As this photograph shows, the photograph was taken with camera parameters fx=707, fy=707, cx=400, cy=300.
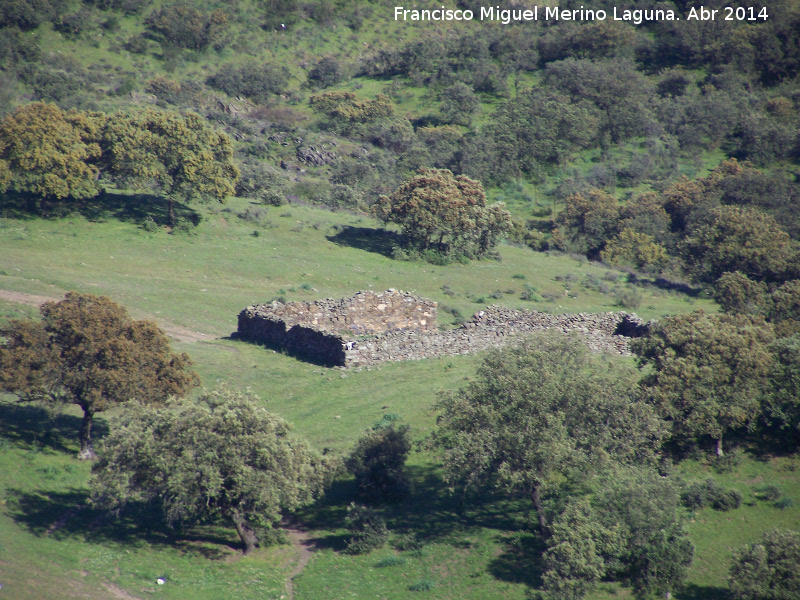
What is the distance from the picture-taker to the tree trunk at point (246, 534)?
706 inches

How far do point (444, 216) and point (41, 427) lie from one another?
35941 millimetres

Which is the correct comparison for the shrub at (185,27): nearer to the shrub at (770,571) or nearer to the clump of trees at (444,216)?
the clump of trees at (444,216)

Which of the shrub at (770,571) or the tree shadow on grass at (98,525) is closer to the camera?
the shrub at (770,571)

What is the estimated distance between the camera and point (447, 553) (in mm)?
17875

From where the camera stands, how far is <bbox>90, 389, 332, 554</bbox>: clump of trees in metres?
17.0

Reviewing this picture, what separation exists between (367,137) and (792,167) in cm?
5339

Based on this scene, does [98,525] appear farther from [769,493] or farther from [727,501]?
[769,493]

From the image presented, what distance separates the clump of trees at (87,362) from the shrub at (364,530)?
6953mm

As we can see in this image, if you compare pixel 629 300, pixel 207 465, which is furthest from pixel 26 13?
pixel 207 465

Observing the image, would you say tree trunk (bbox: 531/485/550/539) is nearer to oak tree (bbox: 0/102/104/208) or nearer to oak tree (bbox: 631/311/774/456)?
oak tree (bbox: 631/311/774/456)

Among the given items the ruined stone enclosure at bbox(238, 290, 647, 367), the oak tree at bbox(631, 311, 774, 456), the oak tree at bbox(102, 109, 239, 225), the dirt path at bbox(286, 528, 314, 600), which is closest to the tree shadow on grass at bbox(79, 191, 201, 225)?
the oak tree at bbox(102, 109, 239, 225)

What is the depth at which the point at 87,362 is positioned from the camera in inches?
827

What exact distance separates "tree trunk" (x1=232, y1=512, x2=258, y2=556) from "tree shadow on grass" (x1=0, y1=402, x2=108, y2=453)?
6.98 meters

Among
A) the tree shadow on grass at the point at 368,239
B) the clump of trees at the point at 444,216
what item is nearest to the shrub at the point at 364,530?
the tree shadow on grass at the point at 368,239
